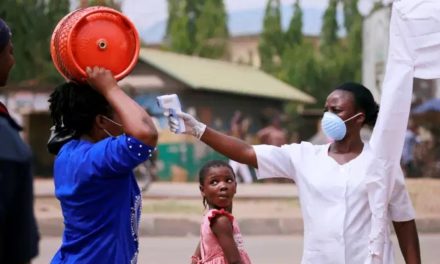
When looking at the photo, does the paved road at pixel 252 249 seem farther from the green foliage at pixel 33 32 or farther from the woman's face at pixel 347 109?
the green foliage at pixel 33 32

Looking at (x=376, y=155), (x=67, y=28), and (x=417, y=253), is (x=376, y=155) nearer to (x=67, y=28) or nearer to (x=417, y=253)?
(x=417, y=253)

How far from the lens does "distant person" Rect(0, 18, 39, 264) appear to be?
8.43 ft

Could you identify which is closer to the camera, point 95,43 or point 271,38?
point 95,43

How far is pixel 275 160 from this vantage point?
4.19 meters

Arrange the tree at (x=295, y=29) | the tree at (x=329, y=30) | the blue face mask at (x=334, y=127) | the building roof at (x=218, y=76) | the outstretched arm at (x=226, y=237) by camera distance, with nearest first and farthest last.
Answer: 1. the blue face mask at (x=334, y=127)
2. the outstretched arm at (x=226, y=237)
3. the building roof at (x=218, y=76)
4. the tree at (x=295, y=29)
5. the tree at (x=329, y=30)

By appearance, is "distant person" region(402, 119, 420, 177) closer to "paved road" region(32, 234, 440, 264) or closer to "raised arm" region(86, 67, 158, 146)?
"paved road" region(32, 234, 440, 264)

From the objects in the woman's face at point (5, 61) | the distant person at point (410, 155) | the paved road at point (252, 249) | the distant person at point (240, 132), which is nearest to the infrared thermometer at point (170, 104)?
the woman's face at point (5, 61)

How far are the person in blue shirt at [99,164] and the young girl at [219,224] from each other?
1.32 meters

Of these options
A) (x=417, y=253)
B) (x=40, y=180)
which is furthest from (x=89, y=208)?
(x=40, y=180)

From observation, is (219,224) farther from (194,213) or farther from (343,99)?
(194,213)

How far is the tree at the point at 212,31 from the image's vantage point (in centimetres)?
4097

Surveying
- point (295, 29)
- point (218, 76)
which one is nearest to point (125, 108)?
point (218, 76)

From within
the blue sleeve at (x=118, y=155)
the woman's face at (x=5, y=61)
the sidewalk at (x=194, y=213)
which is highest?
the woman's face at (x=5, y=61)

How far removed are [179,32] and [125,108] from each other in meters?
39.1
